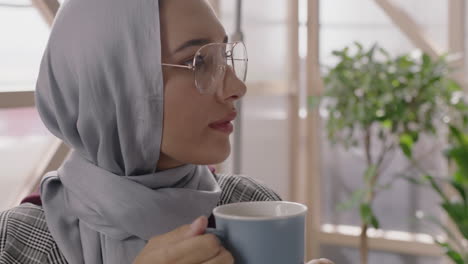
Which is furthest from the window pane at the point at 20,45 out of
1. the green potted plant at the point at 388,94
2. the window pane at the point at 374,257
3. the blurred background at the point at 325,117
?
the window pane at the point at 374,257

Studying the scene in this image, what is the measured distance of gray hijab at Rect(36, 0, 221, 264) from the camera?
104 cm

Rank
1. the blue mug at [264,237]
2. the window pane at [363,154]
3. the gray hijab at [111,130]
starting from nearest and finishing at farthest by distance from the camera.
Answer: the blue mug at [264,237] → the gray hijab at [111,130] → the window pane at [363,154]

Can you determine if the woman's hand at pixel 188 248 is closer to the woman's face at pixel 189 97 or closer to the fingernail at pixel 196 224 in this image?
the fingernail at pixel 196 224

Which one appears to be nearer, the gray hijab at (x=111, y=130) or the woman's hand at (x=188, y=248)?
the woman's hand at (x=188, y=248)

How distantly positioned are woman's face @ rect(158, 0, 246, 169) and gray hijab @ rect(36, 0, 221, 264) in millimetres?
24

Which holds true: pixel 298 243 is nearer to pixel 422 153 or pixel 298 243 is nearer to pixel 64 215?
pixel 64 215

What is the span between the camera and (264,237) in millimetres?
726

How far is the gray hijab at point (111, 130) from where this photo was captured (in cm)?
104

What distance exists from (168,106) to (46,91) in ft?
0.77

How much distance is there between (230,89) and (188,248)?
1.12ft

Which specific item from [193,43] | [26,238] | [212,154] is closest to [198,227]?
[212,154]

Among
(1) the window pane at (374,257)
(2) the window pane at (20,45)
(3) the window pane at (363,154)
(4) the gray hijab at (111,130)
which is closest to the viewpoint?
(4) the gray hijab at (111,130)

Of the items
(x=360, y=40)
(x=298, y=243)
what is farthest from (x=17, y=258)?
(x=360, y=40)

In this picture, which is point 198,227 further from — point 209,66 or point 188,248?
point 209,66
